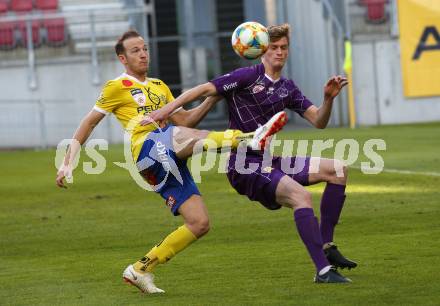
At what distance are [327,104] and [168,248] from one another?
163 centimetres

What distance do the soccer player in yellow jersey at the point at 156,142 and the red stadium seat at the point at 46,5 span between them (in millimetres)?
24513

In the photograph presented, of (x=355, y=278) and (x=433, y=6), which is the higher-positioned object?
(x=433, y=6)

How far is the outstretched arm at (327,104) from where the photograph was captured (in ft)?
28.9

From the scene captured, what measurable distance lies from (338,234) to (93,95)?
19876 millimetres

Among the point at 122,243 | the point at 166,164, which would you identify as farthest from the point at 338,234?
the point at 166,164

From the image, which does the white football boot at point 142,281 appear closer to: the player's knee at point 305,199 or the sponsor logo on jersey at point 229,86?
the player's knee at point 305,199

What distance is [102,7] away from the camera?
32438mm

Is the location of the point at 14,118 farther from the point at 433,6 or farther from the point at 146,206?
the point at 146,206

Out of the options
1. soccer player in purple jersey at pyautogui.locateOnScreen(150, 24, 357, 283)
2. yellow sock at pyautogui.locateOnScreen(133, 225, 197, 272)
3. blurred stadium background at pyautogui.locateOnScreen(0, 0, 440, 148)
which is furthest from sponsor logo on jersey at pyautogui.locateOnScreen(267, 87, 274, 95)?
blurred stadium background at pyautogui.locateOnScreen(0, 0, 440, 148)

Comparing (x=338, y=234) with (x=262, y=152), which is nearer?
(x=262, y=152)

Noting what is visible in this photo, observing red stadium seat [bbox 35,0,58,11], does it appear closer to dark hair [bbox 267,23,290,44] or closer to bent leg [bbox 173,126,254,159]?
dark hair [bbox 267,23,290,44]

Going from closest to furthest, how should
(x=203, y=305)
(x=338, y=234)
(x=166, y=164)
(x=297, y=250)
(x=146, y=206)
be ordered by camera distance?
(x=203, y=305)
(x=166, y=164)
(x=297, y=250)
(x=338, y=234)
(x=146, y=206)

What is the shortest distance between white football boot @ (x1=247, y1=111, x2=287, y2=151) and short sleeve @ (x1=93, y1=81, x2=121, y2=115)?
45.2 inches

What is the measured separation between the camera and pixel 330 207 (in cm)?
906
